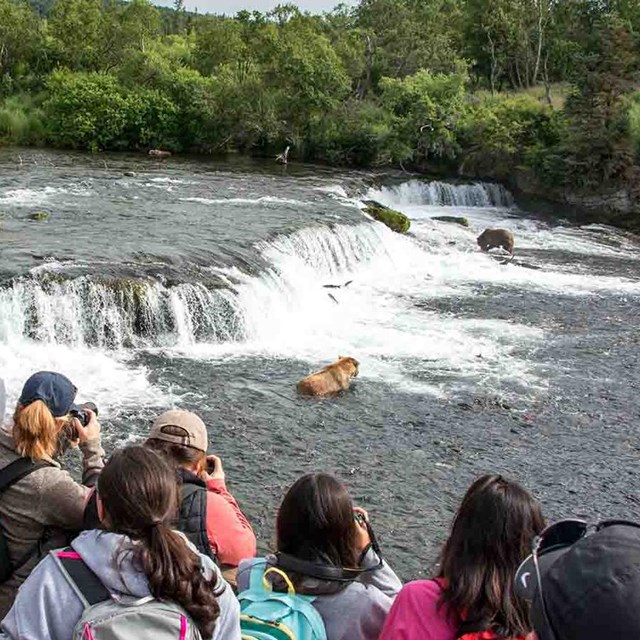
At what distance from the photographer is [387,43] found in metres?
41.3

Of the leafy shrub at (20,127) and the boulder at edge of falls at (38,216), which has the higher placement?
the leafy shrub at (20,127)

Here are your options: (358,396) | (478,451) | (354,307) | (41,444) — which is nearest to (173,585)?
(41,444)

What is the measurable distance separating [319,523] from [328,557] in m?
0.15

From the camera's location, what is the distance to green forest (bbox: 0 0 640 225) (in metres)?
29.5

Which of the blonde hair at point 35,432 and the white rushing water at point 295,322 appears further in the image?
the white rushing water at point 295,322

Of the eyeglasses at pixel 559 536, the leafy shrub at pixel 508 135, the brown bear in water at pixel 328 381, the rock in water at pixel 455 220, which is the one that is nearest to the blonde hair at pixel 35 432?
the eyeglasses at pixel 559 536

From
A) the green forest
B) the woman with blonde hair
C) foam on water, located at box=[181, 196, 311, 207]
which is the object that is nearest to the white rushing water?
foam on water, located at box=[181, 196, 311, 207]

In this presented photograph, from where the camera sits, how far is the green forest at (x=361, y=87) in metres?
29.5

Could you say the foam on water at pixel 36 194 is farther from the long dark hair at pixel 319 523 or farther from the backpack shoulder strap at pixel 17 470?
the long dark hair at pixel 319 523

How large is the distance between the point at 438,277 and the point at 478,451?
947cm

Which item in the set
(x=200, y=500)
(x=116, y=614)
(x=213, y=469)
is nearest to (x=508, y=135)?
(x=213, y=469)

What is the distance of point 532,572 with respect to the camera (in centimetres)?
199

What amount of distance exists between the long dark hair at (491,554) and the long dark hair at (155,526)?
880 millimetres

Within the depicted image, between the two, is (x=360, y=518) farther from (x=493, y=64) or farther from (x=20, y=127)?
(x=493, y=64)
